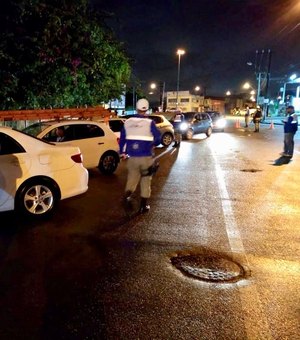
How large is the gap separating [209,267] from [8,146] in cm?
356

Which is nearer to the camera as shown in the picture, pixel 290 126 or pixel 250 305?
pixel 250 305

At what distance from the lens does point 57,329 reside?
3133 millimetres

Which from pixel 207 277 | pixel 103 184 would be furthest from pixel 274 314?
pixel 103 184

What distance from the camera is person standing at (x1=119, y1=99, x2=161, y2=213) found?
245 inches

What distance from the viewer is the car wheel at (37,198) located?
5922 millimetres

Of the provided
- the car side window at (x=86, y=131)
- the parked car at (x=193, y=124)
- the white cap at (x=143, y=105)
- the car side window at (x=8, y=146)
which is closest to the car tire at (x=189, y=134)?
the parked car at (x=193, y=124)

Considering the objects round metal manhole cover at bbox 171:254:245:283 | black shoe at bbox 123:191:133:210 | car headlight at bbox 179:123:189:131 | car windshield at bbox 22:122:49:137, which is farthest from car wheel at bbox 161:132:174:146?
round metal manhole cover at bbox 171:254:245:283

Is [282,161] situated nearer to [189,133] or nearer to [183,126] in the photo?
[183,126]

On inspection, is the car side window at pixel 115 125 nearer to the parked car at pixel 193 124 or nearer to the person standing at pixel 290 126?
the person standing at pixel 290 126

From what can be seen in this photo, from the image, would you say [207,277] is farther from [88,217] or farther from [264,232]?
[88,217]

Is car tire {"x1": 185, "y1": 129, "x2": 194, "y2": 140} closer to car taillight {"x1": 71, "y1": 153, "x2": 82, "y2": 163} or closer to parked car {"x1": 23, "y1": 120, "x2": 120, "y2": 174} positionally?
parked car {"x1": 23, "y1": 120, "x2": 120, "y2": 174}

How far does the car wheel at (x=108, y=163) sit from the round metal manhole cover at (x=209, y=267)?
19.8ft

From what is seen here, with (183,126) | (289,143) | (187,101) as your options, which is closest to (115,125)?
(289,143)

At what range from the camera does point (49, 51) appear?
12992mm
